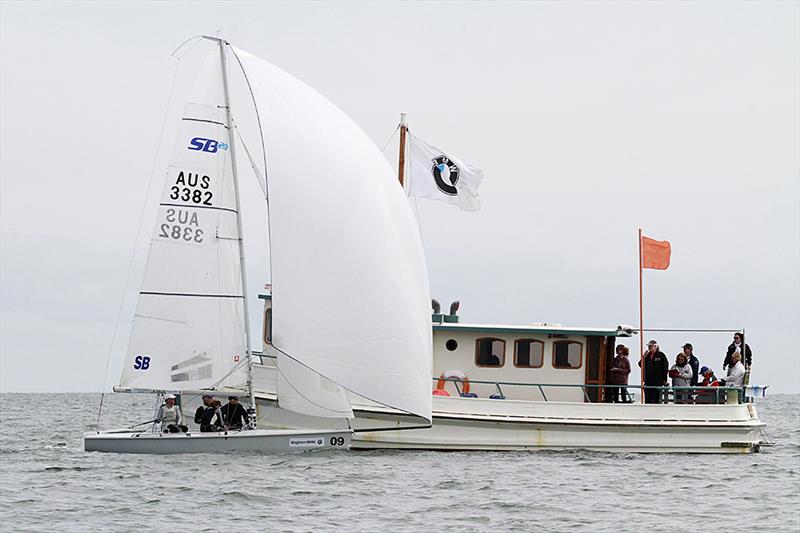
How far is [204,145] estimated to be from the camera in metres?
23.4

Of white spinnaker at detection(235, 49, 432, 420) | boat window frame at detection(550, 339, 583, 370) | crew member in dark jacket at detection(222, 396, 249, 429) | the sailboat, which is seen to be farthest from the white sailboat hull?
boat window frame at detection(550, 339, 583, 370)

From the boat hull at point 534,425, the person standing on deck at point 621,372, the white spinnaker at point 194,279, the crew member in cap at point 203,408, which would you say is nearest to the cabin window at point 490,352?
the boat hull at point 534,425

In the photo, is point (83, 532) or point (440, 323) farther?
point (440, 323)

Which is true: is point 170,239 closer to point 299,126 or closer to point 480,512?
point 299,126

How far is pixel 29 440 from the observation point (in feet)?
104

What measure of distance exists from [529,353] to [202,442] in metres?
7.54

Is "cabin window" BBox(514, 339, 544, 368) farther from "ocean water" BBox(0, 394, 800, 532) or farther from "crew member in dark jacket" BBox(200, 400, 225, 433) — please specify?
"crew member in dark jacket" BBox(200, 400, 225, 433)

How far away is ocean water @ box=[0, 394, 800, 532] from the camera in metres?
17.2

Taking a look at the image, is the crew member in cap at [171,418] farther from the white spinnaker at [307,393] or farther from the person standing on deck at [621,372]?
the person standing on deck at [621,372]

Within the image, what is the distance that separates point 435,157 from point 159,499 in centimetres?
1163

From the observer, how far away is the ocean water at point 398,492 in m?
17.2

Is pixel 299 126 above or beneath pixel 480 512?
above

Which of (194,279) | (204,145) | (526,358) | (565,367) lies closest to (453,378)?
(526,358)

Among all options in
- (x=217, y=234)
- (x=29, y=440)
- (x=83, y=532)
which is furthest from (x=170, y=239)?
(x=29, y=440)
